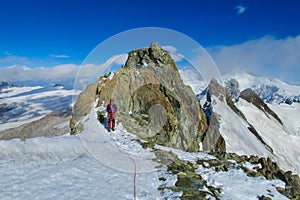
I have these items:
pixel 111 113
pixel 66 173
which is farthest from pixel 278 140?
pixel 66 173

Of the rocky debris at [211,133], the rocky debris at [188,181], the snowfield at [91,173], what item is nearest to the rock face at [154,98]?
the rocky debris at [211,133]

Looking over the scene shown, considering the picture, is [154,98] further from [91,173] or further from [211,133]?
[211,133]

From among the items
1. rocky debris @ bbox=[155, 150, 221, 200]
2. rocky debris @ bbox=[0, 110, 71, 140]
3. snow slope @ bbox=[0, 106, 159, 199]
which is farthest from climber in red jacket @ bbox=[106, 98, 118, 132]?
rocky debris @ bbox=[0, 110, 71, 140]

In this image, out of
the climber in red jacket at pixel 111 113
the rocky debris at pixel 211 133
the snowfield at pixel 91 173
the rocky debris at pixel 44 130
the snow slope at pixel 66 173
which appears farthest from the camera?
the rocky debris at pixel 44 130

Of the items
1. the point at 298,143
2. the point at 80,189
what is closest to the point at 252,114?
the point at 298,143

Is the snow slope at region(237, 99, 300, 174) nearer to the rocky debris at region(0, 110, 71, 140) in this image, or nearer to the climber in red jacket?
Answer: the rocky debris at region(0, 110, 71, 140)

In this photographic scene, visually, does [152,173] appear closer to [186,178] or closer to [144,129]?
[186,178]

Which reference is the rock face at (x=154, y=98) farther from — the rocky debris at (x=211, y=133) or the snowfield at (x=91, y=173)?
the snowfield at (x=91, y=173)

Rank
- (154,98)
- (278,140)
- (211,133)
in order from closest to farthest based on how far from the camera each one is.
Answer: (154,98) < (211,133) < (278,140)

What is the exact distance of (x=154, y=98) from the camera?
14617 millimetres

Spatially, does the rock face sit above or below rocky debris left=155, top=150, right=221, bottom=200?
above

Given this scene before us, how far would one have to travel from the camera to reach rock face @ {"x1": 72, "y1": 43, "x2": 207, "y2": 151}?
1358 centimetres

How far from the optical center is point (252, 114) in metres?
151

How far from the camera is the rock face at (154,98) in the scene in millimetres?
13578
